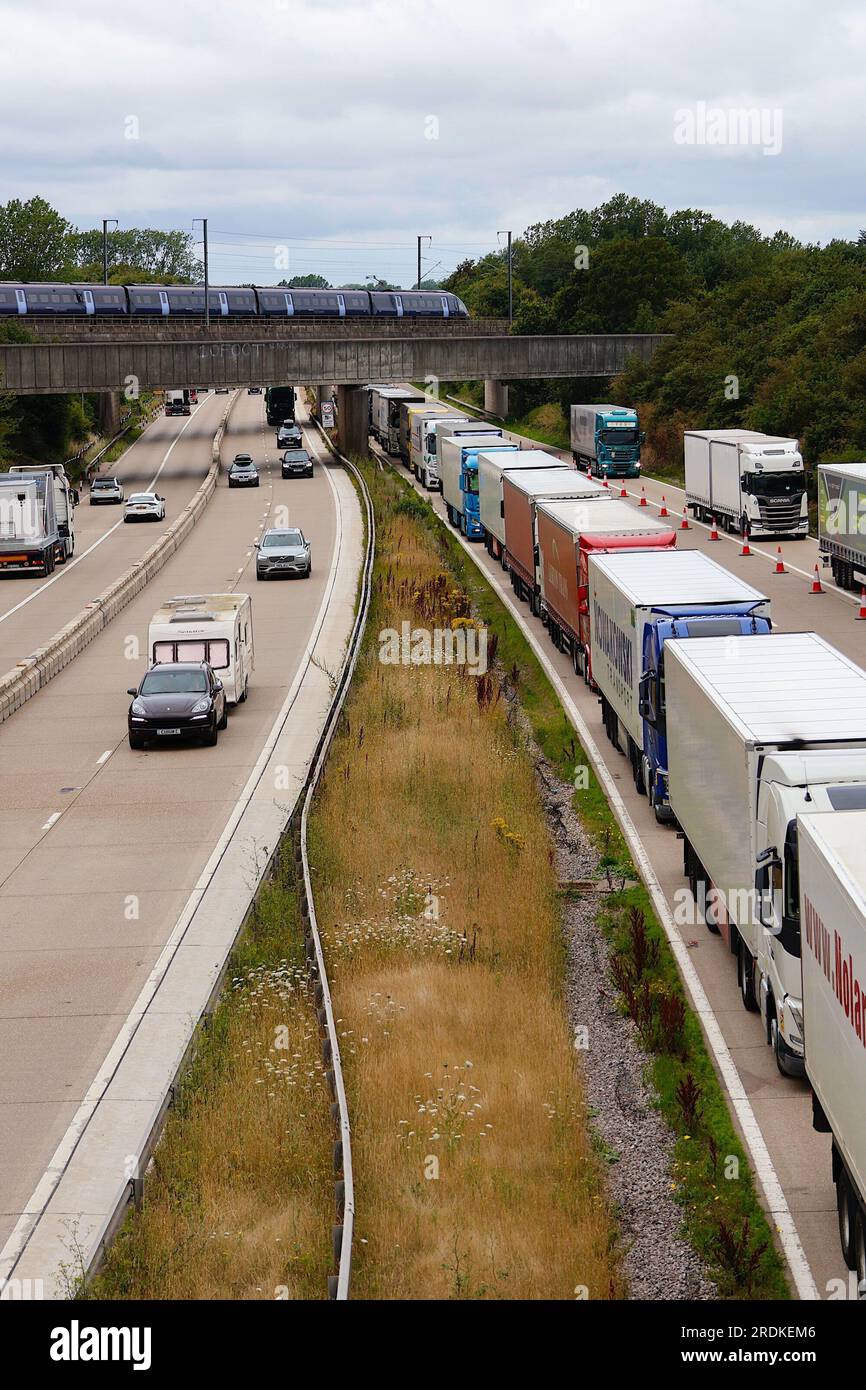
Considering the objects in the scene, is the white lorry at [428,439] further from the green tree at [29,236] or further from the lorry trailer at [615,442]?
the green tree at [29,236]

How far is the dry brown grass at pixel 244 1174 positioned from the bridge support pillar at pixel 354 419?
250ft

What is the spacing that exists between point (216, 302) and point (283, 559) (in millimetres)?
62025

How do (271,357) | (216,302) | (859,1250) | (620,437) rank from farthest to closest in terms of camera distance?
(216,302)
(271,357)
(620,437)
(859,1250)

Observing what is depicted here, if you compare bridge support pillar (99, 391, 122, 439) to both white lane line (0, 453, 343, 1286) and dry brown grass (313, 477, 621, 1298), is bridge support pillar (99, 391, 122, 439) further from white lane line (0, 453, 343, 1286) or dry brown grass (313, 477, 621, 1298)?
dry brown grass (313, 477, 621, 1298)

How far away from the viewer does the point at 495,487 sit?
50.2 m

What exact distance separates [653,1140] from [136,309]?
96.1m

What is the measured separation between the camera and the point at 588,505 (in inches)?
1499

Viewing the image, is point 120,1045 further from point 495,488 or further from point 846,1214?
point 495,488

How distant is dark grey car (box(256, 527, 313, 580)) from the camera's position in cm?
5016

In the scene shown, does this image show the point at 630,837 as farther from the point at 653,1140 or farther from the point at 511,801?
the point at 653,1140

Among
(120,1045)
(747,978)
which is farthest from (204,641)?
(747,978)

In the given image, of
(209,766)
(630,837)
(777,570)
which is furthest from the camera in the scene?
(777,570)

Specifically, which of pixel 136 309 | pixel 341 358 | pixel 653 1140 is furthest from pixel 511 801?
pixel 136 309

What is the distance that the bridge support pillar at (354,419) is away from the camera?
92000mm
